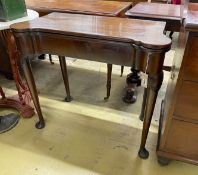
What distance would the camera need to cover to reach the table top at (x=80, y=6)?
58.0 inches

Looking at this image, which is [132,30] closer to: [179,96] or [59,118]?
[179,96]

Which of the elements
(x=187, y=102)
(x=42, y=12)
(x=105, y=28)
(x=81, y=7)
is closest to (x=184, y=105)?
(x=187, y=102)

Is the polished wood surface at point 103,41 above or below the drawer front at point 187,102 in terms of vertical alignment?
above

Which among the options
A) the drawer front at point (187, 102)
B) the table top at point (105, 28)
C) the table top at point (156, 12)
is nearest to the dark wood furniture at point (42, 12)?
the table top at point (156, 12)

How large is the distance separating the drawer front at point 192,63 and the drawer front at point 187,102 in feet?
0.10

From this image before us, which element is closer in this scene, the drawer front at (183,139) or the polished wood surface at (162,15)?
the drawer front at (183,139)

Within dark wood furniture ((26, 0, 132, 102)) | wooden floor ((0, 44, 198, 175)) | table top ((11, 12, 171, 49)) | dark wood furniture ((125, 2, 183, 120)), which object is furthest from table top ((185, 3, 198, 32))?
wooden floor ((0, 44, 198, 175))

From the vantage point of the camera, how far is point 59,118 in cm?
164

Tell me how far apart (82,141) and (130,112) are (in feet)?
1.50

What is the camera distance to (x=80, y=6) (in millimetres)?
1590

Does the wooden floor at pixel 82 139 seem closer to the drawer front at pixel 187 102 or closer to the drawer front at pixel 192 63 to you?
the drawer front at pixel 187 102

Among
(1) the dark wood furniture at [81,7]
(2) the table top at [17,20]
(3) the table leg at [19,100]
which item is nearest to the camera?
(2) the table top at [17,20]

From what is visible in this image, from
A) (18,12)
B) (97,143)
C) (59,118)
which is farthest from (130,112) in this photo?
(18,12)

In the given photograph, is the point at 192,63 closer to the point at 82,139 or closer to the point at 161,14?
the point at 161,14
